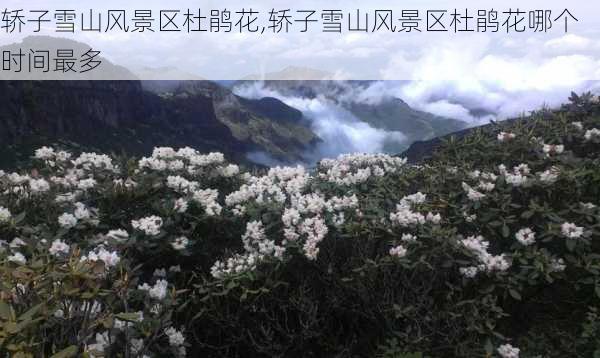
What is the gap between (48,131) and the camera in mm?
95875

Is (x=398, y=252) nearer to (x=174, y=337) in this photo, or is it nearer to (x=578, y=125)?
(x=174, y=337)

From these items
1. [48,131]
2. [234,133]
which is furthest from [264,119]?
[48,131]

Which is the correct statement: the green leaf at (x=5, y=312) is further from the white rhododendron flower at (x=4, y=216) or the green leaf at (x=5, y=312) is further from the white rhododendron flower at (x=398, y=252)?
the white rhododendron flower at (x=398, y=252)

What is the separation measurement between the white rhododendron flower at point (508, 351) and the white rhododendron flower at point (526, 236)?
0.78 m

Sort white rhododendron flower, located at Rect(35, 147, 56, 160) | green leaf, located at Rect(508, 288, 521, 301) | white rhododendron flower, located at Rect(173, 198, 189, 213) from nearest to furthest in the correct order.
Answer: green leaf, located at Rect(508, 288, 521, 301) < white rhododendron flower, located at Rect(173, 198, 189, 213) < white rhododendron flower, located at Rect(35, 147, 56, 160)

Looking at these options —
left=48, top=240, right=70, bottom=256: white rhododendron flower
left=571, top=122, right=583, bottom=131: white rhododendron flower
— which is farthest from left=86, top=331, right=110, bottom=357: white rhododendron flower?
left=571, top=122, right=583, bottom=131: white rhododendron flower

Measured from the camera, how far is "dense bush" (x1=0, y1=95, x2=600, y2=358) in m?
4.12

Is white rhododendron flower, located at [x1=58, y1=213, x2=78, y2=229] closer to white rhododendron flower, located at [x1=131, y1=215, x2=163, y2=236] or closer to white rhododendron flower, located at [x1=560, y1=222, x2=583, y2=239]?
white rhododendron flower, located at [x1=131, y1=215, x2=163, y2=236]

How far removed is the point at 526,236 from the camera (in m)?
4.40

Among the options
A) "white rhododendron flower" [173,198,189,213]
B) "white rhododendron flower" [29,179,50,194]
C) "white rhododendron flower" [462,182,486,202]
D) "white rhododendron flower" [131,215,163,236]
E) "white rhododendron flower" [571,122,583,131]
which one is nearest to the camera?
"white rhododendron flower" [131,215,163,236]

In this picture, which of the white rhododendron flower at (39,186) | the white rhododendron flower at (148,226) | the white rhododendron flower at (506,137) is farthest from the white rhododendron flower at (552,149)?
the white rhododendron flower at (39,186)

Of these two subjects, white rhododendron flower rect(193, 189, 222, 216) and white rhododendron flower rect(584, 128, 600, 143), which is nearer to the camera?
white rhododendron flower rect(193, 189, 222, 216)

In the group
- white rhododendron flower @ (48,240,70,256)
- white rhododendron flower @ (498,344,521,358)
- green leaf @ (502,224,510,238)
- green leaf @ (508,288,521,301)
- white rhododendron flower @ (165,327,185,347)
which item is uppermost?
white rhododendron flower @ (48,240,70,256)

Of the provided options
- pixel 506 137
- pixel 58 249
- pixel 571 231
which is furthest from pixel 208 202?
pixel 506 137
